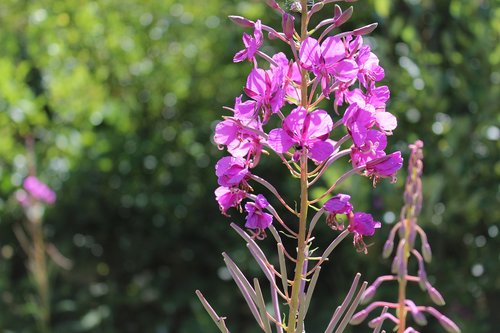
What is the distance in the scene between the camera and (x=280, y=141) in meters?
1.26

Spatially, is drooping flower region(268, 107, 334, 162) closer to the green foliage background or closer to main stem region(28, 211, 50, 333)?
the green foliage background

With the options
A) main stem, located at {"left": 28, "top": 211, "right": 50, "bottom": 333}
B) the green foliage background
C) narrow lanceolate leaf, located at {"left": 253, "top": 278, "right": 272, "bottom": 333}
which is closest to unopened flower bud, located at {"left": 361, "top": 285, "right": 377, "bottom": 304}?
narrow lanceolate leaf, located at {"left": 253, "top": 278, "right": 272, "bottom": 333}

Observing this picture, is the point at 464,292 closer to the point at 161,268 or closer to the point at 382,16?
the point at 382,16

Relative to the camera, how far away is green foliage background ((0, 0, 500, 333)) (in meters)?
3.25

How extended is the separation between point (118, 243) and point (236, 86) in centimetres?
95

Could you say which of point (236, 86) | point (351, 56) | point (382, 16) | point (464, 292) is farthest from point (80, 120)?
point (351, 56)

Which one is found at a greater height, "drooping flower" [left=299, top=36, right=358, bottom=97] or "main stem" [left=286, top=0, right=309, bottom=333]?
"drooping flower" [left=299, top=36, right=358, bottom=97]

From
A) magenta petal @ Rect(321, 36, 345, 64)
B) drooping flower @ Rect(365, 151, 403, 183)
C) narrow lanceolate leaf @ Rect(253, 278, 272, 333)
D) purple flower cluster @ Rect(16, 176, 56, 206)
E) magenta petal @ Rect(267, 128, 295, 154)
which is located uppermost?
magenta petal @ Rect(321, 36, 345, 64)

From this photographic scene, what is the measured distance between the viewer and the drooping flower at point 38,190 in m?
3.48

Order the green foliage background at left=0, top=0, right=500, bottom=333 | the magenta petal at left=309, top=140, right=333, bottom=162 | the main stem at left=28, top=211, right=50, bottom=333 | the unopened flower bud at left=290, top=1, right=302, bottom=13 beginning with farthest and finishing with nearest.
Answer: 1. the main stem at left=28, top=211, right=50, bottom=333
2. the green foliage background at left=0, top=0, right=500, bottom=333
3. the unopened flower bud at left=290, top=1, right=302, bottom=13
4. the magenta petal at left=309, top=140, right=333, bottom=162

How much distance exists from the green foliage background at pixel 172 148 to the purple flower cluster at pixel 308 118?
1.91 m

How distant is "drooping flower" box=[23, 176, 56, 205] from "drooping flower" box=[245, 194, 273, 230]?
2.33m

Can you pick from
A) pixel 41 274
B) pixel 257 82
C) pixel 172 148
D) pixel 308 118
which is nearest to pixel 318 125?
pixel 308 118

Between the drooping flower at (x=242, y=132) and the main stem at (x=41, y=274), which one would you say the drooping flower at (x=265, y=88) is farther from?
the main stem at (x=41, y=274)
